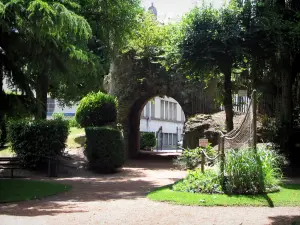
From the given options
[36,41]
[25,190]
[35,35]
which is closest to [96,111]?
[25,190]

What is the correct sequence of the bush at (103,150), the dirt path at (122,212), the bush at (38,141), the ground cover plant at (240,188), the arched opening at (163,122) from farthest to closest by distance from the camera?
the arched opening at (163,122) → the bush at (103,150) → the bush at (38,141) → the ground cover plant at (240,188) → the dirt path at (122,212)

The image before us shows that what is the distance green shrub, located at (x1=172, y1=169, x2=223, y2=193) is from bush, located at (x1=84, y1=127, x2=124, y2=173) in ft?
24.2

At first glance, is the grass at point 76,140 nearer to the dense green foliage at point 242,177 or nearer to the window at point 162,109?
the dense green foliage at point 242,177

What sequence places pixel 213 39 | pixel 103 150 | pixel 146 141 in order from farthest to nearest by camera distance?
pixel 146 141 < pixel 103 150 < pixel 213 39

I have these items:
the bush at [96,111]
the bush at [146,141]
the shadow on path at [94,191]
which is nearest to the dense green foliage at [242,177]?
the shadow on path at [94,191]

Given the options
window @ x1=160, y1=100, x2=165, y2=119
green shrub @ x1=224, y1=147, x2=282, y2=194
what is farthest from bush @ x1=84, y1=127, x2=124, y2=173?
window @ x1=160, y1=100, x2=165, y2=119

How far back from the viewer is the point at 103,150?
19.4 m

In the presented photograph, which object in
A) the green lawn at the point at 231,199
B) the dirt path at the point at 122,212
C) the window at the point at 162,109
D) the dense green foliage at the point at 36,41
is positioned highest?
the window at the point at 162,109

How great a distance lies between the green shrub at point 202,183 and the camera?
11320 mm

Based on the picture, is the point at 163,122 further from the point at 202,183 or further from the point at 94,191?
the point at 202,183

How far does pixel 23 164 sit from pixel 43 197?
7368 mm

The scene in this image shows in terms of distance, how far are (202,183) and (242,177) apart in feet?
4.03

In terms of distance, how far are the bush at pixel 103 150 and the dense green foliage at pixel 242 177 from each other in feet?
25.6

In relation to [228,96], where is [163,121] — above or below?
above
